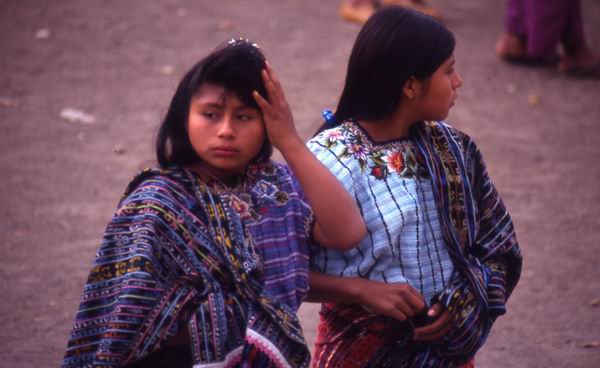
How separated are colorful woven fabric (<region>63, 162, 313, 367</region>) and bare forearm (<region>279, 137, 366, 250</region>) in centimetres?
14

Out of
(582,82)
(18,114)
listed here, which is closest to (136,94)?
(18,114)

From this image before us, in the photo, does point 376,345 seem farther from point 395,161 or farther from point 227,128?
point 227,128

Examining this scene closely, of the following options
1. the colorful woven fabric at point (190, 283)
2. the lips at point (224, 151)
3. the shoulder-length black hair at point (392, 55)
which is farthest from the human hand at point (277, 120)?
the shoulder-length black hair at point (392, 55)

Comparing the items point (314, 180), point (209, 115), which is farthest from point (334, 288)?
point (209, 115)

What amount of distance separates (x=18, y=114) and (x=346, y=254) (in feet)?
15.0

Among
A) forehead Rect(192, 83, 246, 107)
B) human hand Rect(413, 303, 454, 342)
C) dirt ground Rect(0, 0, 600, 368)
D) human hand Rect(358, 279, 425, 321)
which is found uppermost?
forehead Rect(192, 83, 246, 107)

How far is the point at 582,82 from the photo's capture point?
7.83 meters

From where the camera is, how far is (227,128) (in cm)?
239

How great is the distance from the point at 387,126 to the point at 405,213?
0.85 ft

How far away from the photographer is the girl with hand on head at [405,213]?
258 cm

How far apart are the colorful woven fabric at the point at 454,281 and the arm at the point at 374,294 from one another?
0.10m

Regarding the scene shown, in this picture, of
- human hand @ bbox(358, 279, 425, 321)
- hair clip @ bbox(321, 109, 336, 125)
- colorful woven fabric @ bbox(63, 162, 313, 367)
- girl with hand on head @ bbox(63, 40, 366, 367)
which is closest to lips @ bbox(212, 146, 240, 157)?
girl with hand on head @ bbox(63, 40, 366, 367)

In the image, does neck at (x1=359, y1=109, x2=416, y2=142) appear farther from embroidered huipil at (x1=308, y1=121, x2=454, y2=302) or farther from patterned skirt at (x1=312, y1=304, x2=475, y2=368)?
patterned skirt at (x1=312, y1=304, x2=475, y2=368)

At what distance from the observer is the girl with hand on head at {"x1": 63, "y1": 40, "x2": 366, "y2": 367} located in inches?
92.6
